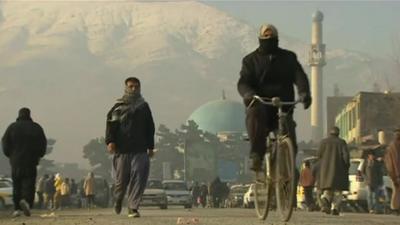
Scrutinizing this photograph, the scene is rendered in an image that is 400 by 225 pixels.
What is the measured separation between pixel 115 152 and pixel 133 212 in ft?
3.03

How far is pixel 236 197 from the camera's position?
2048 inches

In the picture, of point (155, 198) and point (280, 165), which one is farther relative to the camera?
point (155, 198)

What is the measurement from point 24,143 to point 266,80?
20.8 feet

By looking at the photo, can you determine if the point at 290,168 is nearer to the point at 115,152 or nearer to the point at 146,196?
the point at 115,152

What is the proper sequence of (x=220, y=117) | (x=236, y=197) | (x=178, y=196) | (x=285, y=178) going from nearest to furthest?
(x=285, y=178)
(x=178, y=196)
(x=236, y=197)
(x=220, y=117)

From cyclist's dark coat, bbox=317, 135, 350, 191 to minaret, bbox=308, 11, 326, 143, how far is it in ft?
300

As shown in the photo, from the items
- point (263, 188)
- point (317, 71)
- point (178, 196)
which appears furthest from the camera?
point (317, 71)

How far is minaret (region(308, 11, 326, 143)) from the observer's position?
11056 cm

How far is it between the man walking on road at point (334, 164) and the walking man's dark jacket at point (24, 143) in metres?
4.87

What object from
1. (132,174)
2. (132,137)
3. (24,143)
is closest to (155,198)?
(24,143)

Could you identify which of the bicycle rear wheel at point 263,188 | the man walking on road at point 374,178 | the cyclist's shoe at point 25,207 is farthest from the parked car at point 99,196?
the bicycle rear wheel at point 263,188

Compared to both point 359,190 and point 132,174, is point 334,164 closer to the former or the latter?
point 132,174

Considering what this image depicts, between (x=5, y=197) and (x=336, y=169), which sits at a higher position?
(x=336, y=169)

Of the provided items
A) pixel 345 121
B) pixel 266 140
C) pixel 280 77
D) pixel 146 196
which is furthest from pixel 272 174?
pixel 345 121
